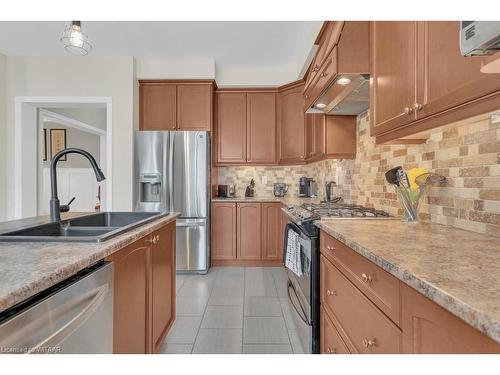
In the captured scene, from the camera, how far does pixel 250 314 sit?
2.44 metres

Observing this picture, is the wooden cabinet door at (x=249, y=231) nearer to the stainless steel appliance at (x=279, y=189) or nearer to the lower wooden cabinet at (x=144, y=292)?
the stainless steel appliance at (x=279, y=189)

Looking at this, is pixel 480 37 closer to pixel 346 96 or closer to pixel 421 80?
pixel 421 80

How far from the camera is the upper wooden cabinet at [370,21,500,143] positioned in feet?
3.00

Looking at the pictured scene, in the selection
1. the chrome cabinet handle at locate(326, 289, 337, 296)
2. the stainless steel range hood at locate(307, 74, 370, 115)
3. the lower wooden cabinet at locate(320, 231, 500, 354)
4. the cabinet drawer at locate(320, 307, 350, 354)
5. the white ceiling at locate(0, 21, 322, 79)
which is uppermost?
Result: the white ceiling at locate(0, 21, 322, 79)

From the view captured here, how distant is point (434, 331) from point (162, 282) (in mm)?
1455

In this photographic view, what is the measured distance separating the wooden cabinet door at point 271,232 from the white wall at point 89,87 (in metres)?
1.77

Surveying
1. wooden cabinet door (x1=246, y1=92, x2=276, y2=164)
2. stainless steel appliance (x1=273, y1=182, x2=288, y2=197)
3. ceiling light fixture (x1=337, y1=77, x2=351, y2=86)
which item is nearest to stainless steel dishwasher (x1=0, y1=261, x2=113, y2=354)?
ceiling light fixture (x1=337, y1=77, x2=351, y2=86)

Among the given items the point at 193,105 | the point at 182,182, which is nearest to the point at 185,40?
the point at 193,105

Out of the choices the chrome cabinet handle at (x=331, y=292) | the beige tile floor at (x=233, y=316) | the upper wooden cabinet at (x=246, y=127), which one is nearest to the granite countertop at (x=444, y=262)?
the chrome cabinet handle at (x=331, y=292)

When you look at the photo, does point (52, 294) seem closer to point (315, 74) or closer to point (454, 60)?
point (454, 60)

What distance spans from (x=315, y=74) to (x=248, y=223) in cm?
213

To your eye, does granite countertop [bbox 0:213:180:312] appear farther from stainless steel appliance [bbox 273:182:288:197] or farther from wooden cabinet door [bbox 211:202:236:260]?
stainless steel appliance [bbox 273:182:288:197]

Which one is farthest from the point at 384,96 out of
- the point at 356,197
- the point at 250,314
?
Answer: the point at 250,314

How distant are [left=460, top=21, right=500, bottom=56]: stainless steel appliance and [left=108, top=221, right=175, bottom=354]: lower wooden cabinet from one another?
1.31 metres
